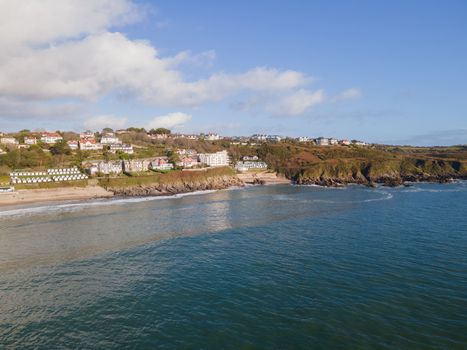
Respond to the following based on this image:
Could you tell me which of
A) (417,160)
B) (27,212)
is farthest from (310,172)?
(27,212)

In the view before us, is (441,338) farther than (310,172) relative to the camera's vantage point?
No

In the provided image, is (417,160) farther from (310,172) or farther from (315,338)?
→ (315,338)

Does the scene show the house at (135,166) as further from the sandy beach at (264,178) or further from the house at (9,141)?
the house at (9,141)

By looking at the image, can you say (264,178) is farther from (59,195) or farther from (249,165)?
(59,195)

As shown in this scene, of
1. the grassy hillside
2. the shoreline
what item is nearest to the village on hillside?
the grassy hillside

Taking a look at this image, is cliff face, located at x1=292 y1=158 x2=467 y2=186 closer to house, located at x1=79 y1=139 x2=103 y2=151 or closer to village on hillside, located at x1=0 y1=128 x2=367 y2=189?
village on hillside, located at x1=0 y1=128 x2=367 y2=189

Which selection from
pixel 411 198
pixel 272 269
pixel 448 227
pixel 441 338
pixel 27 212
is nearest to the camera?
pixel 441 338

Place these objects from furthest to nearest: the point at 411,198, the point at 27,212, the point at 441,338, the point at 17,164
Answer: the point at 17,164, the point at 411,198, the point at 27,212, the point at 441,338
